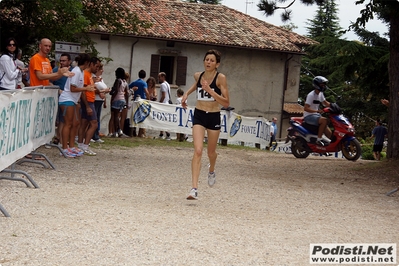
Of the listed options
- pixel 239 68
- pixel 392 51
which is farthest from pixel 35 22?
pixel 239 68

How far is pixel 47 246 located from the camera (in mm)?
7297

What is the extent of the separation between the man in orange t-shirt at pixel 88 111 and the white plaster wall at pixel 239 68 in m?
24.2

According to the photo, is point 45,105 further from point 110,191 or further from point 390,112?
point 390,112

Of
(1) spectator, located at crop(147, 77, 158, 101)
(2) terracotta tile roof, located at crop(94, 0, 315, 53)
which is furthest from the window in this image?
(1) spectator, located at crop(147, 77, 158, 101)

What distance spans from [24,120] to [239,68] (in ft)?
111

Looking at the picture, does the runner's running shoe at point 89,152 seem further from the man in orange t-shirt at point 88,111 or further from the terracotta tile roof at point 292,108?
the terracotta tile roof at point 292,108

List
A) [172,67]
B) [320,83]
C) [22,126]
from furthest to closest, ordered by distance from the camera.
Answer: [172,67], [320,83], [22,126]

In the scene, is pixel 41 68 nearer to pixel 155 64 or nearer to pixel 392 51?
pixel 392 51

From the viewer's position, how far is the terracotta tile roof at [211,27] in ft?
139

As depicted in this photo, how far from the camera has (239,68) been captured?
148 feet

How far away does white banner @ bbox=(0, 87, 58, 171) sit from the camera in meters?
10.2

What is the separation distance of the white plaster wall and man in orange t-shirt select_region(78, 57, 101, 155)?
79.3 feet

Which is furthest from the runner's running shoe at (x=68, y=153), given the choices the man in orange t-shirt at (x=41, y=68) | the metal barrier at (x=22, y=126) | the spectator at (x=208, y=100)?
the spectator at (x=208, y=100)

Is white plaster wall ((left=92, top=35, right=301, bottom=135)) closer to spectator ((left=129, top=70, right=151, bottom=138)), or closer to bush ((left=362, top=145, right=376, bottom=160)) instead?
bush ((left=362, top=145, right=376, bottom=160))
